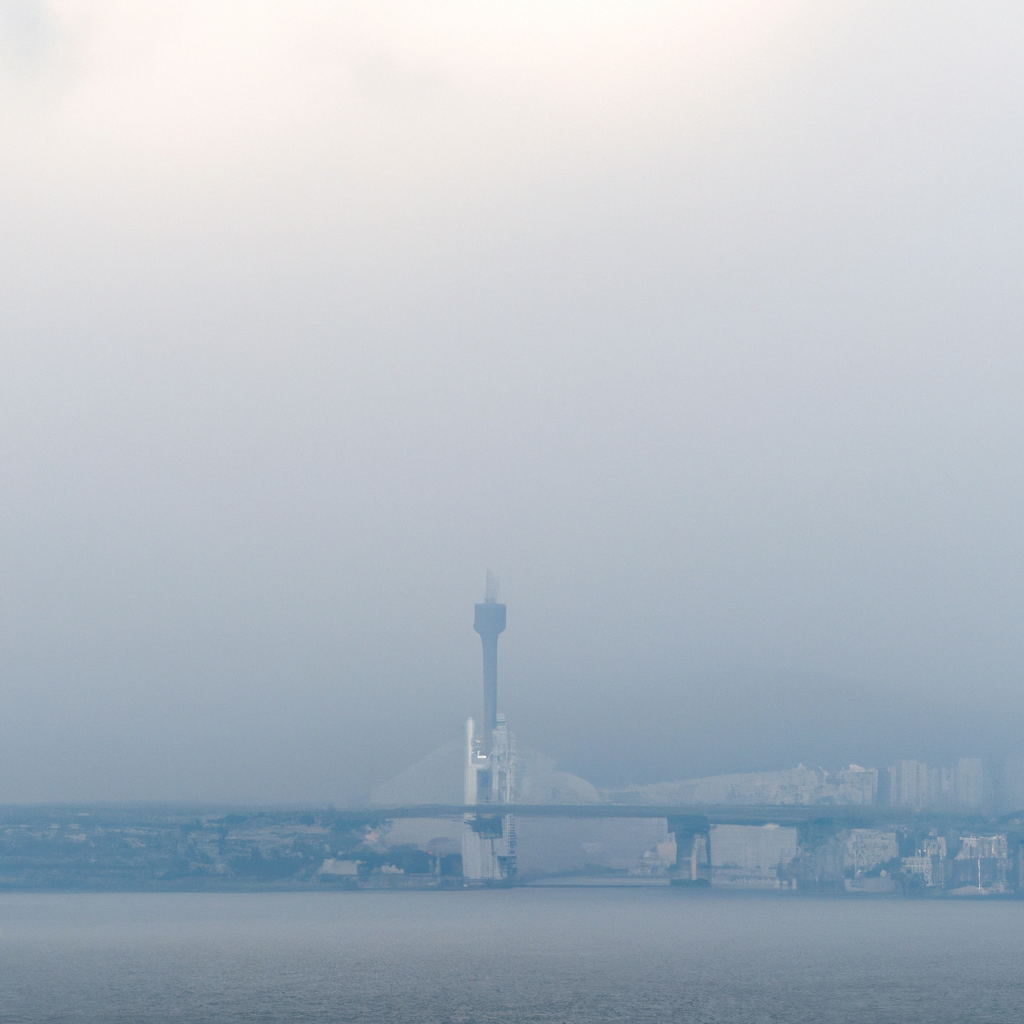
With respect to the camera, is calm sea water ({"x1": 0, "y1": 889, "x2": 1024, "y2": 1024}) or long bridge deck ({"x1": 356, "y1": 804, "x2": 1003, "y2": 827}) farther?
long bridge deck ({"x1": 356, "y1": 804, "x2": 1003, "y2": 827})

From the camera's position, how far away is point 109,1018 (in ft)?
95.0

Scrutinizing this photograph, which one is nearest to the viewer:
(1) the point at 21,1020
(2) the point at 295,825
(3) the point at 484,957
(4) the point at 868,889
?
(1) the point at 21,1020

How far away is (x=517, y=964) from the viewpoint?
129ft

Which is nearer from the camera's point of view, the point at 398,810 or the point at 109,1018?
the point at 109,1018

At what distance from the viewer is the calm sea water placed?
101 ft

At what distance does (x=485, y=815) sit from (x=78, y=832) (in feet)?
91.7

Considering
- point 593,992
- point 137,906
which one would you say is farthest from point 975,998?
point 137,906

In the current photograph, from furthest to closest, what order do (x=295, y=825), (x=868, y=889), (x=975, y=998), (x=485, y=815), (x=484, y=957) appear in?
(x=295, y=825) → (x=485, y=815) → (x=868, y=889) → (x=484, y=957) → (x=975, y=998)

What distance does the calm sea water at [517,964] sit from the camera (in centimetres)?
3077

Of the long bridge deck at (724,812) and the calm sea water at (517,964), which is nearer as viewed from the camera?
the calm sea water at (517,964)

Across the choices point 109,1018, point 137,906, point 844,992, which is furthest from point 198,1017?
point 137,906

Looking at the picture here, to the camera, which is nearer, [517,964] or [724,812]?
[517,964]

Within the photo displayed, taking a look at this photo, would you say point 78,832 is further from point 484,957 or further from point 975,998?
point 975,998

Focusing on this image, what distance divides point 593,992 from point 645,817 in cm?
4396
